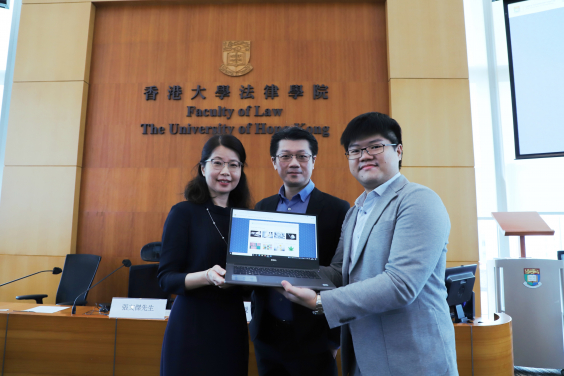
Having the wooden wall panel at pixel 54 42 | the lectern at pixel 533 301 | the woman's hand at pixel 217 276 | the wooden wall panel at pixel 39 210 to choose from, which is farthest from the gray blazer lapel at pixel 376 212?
the wooden wall panel at pixel 54 42

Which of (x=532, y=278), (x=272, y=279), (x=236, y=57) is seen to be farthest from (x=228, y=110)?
(x=532, y=278)

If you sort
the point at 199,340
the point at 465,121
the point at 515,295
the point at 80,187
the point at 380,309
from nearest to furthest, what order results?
the point at 380,309 → the point at 199,340 → the point at 515,295 → the point at 465,121 → the point at 80,187

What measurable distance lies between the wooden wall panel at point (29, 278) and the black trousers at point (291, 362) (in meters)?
3.53

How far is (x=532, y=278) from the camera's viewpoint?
354 centimetres

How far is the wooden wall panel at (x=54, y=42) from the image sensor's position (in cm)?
434

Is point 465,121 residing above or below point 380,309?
above

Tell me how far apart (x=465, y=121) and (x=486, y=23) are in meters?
1.80

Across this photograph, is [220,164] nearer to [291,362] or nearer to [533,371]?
[291,362]

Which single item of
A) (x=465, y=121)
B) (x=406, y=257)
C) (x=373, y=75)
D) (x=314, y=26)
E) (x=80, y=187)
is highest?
(x=314, y=26)

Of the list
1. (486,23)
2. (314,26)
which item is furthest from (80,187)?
(486,23)

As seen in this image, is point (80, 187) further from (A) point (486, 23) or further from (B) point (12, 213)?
(A) point (486, 23)

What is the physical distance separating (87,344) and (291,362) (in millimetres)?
1682

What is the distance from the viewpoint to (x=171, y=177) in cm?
418

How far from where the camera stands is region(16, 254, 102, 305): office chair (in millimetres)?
3678
